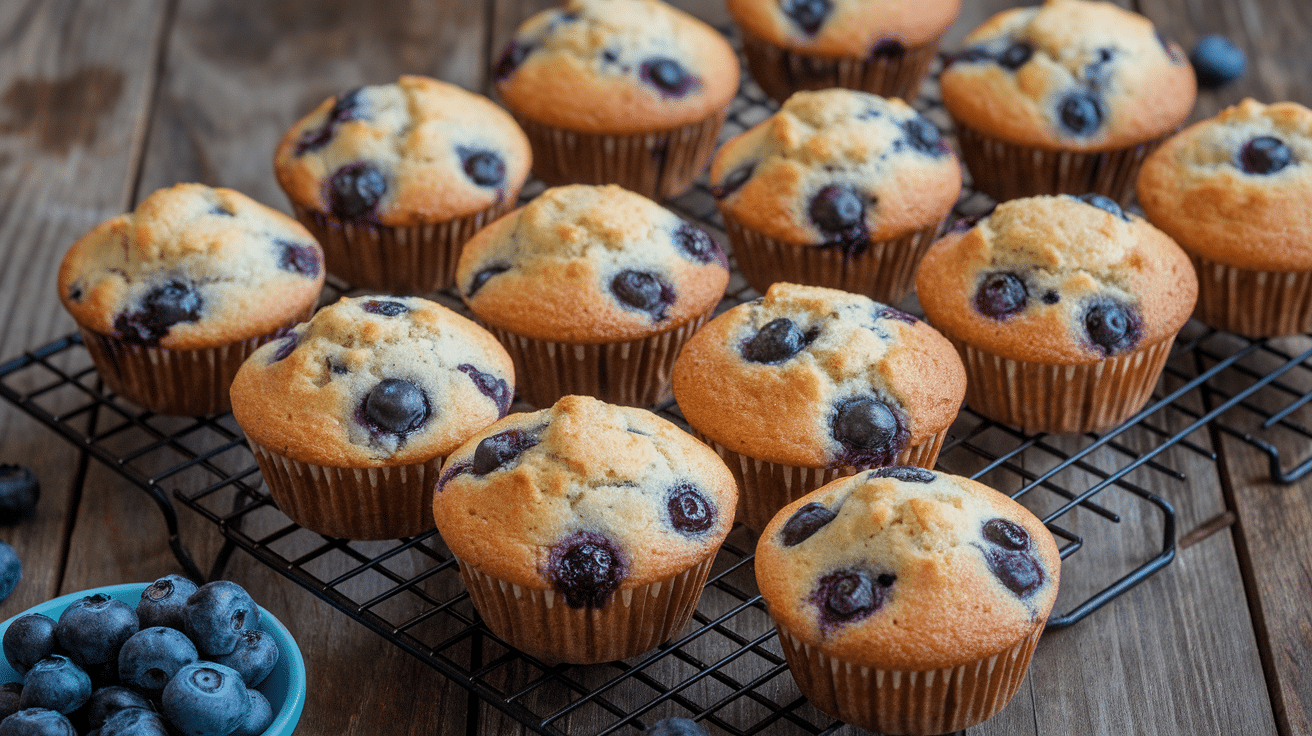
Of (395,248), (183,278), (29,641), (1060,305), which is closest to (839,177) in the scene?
(1060,305)

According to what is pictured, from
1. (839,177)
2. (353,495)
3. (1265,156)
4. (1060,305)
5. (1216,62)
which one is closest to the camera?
(353,495)

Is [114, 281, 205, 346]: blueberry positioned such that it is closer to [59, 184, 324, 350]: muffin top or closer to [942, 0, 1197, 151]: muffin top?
[59, 184, 324, 350]: muffin top

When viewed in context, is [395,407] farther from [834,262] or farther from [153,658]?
[834,262]

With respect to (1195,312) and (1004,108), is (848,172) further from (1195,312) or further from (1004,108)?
(1195,312)

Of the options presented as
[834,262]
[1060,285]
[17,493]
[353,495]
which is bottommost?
[17,493]

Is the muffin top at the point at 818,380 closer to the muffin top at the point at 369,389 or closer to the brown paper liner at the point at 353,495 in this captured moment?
the muffin top at the point at 369,389

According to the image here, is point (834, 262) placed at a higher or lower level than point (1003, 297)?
lower

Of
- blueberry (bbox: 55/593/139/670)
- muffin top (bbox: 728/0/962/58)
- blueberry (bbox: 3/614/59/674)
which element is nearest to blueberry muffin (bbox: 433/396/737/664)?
blueberry (bbox: 55/593/139/670)

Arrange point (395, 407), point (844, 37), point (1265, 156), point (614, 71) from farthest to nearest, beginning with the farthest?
point (844, 37) → point (614, 71) → point (1265, 156) → point (395, 407)
